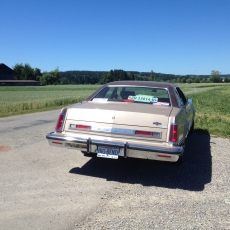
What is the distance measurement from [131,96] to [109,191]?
91.6 inches

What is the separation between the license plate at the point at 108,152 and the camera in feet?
14.4

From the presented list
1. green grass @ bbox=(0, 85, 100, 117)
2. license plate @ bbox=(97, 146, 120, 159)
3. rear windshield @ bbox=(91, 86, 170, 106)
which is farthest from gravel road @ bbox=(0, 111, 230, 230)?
green grass @ bbox=(0, 85, 100, 117)

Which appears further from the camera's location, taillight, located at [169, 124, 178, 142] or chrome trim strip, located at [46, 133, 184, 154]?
taillight, located at [169, 124, 178, 142]

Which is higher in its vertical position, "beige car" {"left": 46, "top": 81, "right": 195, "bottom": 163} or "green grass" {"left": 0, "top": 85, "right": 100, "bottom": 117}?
"beige car" {"left": 46, "top": 81, "right": 195, "bottom": 163}

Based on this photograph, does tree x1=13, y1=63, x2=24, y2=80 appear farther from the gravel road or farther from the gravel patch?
the gravel patch

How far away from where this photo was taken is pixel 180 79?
4582 inches

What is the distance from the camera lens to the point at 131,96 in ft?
19.2

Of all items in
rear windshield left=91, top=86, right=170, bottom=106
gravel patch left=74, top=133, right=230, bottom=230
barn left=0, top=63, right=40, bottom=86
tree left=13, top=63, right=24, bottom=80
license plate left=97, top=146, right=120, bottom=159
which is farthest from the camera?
tree left=13, top=63, right=24, bottom=80

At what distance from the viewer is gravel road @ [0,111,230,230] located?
3230 millimetres

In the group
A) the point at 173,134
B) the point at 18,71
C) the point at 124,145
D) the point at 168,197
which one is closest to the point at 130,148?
the point at 124,145

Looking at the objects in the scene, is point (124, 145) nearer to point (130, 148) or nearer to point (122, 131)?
point (130, 148)

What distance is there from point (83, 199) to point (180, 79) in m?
117

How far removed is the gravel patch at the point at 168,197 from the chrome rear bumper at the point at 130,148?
491mm

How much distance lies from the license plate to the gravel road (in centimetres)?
43
